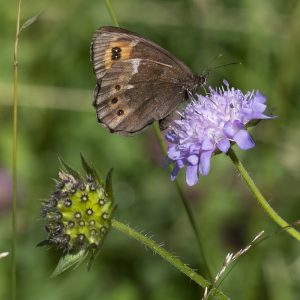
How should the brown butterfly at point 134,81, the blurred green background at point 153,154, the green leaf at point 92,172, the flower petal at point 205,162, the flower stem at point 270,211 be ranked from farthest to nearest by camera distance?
the blurred green background at point 153,154, the brown butterfly at point 134,81, the green leaf at point 92,172, the flower petal at point 205,162, the flower stem at point 270,211

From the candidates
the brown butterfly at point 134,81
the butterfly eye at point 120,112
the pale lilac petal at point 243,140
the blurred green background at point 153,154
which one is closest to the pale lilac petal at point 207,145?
the pale lilac petal at point 243,140

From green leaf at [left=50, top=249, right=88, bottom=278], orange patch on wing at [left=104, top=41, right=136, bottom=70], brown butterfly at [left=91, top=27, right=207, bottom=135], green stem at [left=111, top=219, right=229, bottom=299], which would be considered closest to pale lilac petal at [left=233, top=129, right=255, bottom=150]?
green stem at [left=111, top=219, right=229, bottom=299]

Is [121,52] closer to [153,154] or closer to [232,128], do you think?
[232,128]

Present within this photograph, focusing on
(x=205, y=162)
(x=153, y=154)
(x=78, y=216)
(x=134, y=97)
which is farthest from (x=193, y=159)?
(x=153, y=154)

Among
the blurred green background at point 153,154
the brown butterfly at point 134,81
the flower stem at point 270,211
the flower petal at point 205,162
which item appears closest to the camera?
the flower stem at point 270,211

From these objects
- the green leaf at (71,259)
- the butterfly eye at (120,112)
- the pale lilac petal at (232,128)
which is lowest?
the green leaf at (71,259)

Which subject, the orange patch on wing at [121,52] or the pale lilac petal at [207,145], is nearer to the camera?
the pale lilac petal at [207,145]

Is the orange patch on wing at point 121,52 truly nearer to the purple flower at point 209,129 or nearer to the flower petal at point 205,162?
the purple flower at point 209,129
